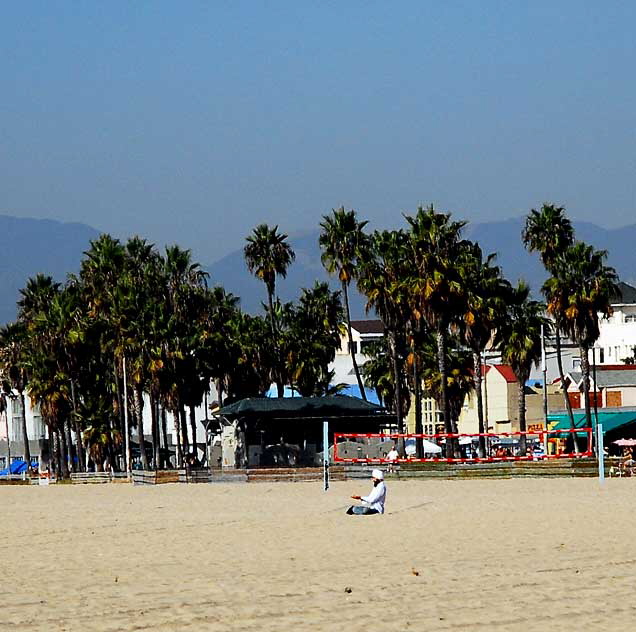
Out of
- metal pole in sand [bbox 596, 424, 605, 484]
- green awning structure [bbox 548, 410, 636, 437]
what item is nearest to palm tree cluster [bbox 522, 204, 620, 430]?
green awning structure [bbox 548, 410, 636, 437]

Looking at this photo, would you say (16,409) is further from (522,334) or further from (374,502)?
(374,502)

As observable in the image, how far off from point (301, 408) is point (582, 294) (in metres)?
18.9

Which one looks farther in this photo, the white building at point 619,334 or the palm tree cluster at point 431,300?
the white building at point 619,334

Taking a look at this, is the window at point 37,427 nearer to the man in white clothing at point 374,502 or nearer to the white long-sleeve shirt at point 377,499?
the man in white clothing at point 374,502

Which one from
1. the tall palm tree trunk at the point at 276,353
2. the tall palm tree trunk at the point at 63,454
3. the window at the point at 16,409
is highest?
the tall palm tree trunk at the point at 276,353

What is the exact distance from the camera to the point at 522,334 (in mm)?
82500

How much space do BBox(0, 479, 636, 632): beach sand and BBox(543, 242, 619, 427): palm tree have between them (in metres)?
41.6

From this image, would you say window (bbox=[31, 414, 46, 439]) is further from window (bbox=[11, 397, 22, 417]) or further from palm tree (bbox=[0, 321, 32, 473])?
palm tree (bbox=[0, 321, 32, 473])

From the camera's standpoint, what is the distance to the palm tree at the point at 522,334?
81562 mm

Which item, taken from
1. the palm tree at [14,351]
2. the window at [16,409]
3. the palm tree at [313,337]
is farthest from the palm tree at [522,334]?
the window at [16,409]

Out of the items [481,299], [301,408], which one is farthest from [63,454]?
[481,299]

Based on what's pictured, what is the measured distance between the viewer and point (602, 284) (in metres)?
74.9

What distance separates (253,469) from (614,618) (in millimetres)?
45129

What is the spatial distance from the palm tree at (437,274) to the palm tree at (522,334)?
11502mm
